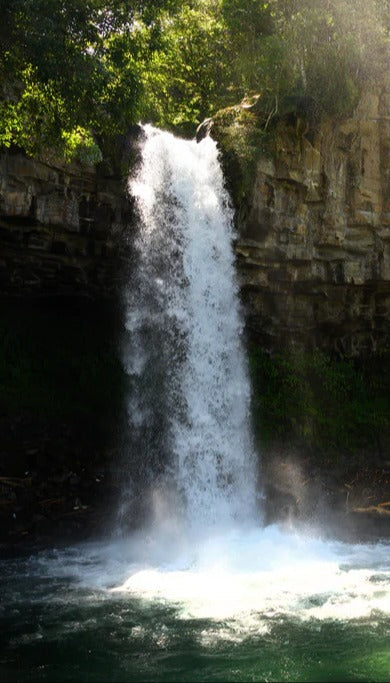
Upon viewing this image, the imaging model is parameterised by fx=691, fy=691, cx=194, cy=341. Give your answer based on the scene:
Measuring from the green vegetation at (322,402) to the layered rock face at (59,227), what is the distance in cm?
519

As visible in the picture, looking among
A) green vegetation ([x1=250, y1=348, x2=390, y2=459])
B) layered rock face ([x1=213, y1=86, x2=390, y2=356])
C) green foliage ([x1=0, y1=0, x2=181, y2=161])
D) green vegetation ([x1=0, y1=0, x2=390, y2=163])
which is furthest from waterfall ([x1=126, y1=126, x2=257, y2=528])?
green foliage ([x1=0, y1=0, x2=181, y2=161])

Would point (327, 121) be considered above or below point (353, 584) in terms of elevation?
above

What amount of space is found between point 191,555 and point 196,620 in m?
4.06

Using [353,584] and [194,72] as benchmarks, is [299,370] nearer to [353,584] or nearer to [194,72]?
[353,584]

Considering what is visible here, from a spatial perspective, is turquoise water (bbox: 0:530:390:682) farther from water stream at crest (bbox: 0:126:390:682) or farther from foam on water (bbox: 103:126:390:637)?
foam on water (bbox: 103:126:390:637)

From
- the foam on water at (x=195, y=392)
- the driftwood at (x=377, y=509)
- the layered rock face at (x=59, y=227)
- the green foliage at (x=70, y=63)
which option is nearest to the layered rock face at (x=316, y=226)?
the foam on water at (x=195, y=392)

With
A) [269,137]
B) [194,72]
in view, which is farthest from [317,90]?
[194,72]

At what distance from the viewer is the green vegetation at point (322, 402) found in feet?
64.8

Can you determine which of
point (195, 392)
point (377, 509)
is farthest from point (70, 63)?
point (377, 509)

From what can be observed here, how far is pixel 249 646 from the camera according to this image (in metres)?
8.47

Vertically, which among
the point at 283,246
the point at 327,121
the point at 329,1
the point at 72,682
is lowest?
the point at 72,682

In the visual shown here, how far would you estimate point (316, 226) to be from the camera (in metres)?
19.0

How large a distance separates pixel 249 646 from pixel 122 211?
448 inches

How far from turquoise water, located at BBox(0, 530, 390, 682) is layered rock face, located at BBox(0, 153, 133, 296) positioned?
292 inches
